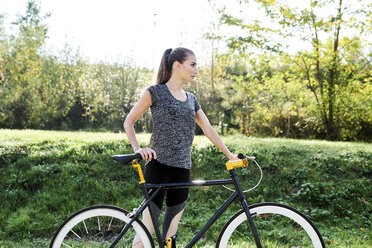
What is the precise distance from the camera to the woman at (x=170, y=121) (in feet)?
8.09

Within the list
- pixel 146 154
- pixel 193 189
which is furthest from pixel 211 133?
pixel 193 189

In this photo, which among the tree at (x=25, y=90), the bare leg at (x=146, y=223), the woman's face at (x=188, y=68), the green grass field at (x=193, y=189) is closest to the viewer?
the bare leg at (x=146, y=223)

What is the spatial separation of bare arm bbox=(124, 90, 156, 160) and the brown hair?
205 mm

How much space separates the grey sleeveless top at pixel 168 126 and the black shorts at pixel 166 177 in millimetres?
51

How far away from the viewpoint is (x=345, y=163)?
250 inches

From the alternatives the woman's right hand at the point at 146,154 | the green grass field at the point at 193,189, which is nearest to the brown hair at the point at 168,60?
the woman's right hand at the point at 146,154

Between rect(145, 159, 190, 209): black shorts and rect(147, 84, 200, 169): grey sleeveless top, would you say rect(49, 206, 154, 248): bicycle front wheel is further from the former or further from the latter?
rect(147, 84, 200, 169): grey sleeveless top

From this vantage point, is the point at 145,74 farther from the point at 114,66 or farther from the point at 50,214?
the point at 50,214

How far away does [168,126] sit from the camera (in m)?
2.47

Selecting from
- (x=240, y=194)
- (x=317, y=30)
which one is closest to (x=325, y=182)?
(x=240, y=194)

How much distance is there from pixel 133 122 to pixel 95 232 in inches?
35.3

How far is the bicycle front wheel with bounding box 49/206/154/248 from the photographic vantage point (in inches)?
88.0

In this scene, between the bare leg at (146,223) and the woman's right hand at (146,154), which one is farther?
the bare leg at (146,223)

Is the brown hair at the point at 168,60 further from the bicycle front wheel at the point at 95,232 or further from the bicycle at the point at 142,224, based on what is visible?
the bicycle front wheel at the point at 95,232
